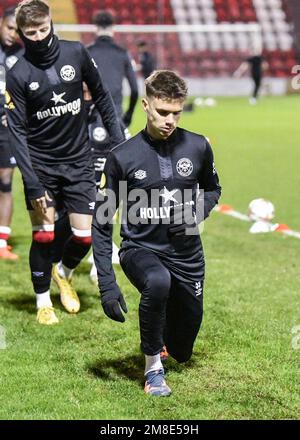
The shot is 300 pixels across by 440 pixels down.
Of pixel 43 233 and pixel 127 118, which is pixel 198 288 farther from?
pixel 127 118

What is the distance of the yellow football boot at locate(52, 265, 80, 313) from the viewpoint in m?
6.65

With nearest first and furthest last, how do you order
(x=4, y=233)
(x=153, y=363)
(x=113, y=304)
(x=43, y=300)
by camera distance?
(x=113, y=304)
(x=153, y=363)
(x=43, y=300)
(x=4, y=233)

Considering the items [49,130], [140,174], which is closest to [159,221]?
[140,174]

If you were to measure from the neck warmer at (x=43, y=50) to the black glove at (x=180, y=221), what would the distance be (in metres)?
1.79

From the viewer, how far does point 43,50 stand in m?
6.07

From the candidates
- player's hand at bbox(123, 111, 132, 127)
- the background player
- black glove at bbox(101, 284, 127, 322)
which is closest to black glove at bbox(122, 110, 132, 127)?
player's hand at bbox(123, 111, 132, 127)

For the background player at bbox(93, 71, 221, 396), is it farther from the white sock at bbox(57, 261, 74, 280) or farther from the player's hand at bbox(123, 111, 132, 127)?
the player's hand at bbox(123, 111, 132, 127)

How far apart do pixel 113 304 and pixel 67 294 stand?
220 centimetres

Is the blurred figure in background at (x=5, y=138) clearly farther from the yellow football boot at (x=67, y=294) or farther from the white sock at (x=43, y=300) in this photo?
the white sock at (x=43, y=300)

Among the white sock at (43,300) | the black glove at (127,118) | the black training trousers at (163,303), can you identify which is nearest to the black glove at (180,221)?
the black training trousers at (163,303)

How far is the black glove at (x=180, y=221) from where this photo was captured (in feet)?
16.1

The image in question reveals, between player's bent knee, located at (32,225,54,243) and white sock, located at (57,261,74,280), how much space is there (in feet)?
2.19

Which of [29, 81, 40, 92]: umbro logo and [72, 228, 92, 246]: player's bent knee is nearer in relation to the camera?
[29, 81, 40, 92]: umbro logo

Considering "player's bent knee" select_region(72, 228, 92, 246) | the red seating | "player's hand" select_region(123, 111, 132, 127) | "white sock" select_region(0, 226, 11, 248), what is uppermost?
"player's bent knee" select_region(72, 228, 92, 246)
